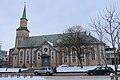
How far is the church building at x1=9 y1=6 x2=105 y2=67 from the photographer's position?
171 ft

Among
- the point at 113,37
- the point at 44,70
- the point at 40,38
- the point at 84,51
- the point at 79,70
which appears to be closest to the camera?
the point at 113,37

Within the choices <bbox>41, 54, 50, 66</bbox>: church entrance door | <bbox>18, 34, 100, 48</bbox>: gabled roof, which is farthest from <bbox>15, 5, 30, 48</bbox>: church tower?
<bbox>41, 54, 50, 66</bbox>: church entrance door

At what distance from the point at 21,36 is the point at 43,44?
1090 cm

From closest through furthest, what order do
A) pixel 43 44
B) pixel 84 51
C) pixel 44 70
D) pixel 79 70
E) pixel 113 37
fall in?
pixel 113 37
pixel 44 70
pixel 79 70
pixel 84 51
pixel 43 44

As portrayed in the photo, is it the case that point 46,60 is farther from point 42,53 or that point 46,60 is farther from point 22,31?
point 22,31

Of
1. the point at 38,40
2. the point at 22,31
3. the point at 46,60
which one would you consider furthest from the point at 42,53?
the point at 22,31

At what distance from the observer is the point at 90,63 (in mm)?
51938

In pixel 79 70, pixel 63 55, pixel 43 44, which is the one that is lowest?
pixel 79 70

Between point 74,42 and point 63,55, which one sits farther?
point 63,55

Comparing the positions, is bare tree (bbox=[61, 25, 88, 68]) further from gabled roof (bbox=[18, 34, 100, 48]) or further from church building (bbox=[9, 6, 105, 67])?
gabled roof (bbox=[18, 34, 100, 48])

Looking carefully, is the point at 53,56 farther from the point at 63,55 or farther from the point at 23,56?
the point at 23,56

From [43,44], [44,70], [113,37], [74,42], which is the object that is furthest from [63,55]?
[113,37]

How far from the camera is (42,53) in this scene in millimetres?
55938

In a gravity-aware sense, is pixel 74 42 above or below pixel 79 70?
above
